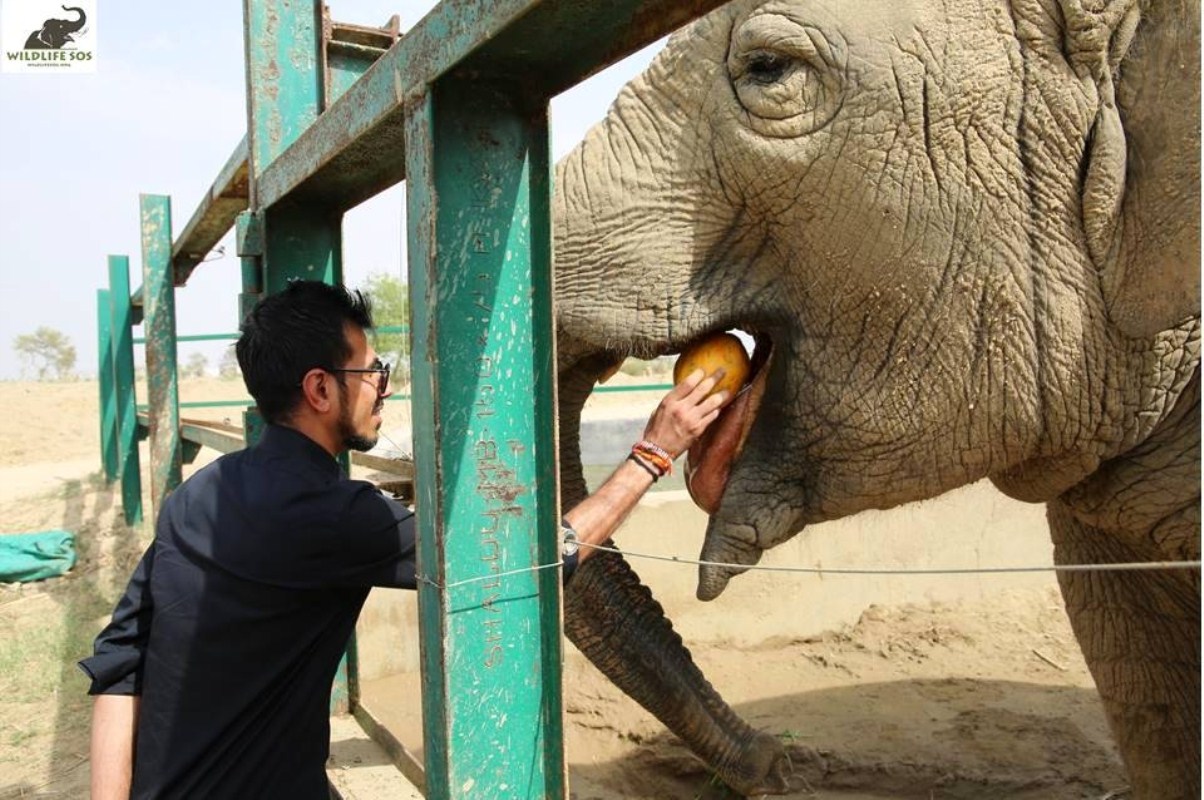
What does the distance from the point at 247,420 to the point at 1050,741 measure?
13.0 ft

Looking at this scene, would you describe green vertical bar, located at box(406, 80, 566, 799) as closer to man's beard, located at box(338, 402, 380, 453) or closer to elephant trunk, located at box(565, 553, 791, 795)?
man's beard, located at box(338, 402, 380, 453)

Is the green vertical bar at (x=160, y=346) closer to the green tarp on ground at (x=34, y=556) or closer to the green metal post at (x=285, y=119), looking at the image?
the green tarp on ground at (x=34, y=556)

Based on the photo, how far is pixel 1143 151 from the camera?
2.18m

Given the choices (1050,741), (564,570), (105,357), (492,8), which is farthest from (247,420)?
(105,357)

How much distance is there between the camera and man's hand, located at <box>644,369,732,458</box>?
6.63ft

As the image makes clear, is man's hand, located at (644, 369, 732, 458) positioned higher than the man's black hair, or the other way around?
the man's black hair

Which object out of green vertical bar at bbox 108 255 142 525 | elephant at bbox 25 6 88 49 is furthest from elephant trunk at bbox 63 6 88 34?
green vertical bar at bbox 108 255 142 525

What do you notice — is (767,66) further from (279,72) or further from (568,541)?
(279,72)

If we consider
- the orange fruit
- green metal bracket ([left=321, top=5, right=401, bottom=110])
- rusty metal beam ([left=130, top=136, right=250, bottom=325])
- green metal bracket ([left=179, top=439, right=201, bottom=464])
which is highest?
green metal bracket ([left=321, top=5, right=401, bottom=110])

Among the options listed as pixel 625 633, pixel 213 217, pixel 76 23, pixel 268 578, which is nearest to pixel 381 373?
pixel 268 578

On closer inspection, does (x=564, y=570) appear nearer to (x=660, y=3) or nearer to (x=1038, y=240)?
(x=660, y=3)

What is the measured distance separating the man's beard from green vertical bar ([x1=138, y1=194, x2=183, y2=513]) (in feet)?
11.9

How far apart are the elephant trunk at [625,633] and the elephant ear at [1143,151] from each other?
112 cm

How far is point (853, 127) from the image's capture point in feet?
7.22
